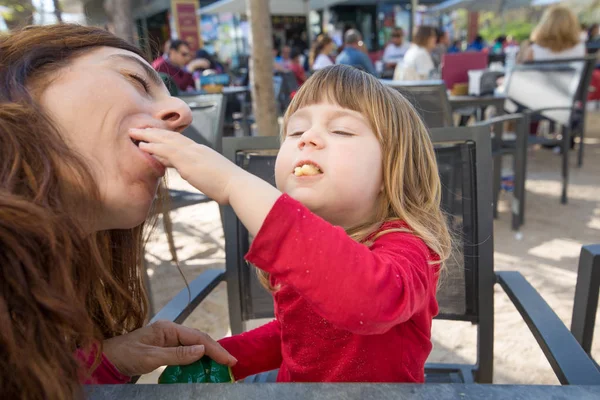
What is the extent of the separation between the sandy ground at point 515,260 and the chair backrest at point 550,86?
856 mm

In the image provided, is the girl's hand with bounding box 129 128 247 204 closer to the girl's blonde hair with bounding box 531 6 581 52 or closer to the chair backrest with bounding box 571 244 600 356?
the chair backrest with bounding box 571 244 600 356

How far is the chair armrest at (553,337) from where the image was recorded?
0.91 meters

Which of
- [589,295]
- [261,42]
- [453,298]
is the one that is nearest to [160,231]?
[261,42]

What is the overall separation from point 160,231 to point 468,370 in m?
3.30

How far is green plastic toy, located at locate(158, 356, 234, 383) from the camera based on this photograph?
0.95 meters

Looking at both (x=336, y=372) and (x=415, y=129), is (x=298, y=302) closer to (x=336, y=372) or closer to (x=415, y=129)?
(x=336, y=372)

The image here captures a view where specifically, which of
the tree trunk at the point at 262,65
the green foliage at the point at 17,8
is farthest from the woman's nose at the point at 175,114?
the tree trunk at the point at 262,65

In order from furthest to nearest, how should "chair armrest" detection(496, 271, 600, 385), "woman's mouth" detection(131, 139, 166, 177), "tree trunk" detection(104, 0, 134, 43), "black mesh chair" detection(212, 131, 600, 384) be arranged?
"tree trunk" detection(104, 0, 134, 43) → "black mesh chair" detection(212, 131, 600, 384) → "chair armrest" detection(496, 271, 600, 385) → "woman's mouth" detection(131, 139, 166, 177)

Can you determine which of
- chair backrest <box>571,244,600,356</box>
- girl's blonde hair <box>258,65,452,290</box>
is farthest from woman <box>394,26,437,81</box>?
girl's blonde hair <box>258,65,452,290</box>

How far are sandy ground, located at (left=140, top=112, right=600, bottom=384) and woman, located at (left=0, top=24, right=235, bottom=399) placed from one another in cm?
114

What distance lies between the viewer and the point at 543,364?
2.21m

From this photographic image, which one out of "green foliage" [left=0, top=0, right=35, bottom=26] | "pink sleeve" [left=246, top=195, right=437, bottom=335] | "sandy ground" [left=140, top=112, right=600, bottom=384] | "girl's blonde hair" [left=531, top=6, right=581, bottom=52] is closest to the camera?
"pink sleeve" [left=246, top=195, right=437, bottom=335]

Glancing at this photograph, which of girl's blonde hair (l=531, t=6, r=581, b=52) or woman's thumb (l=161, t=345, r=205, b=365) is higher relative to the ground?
girl's blonde hair (l=531, t=6, r=581, b=52)

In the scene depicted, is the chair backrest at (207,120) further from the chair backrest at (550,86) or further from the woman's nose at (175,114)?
the chair backrest at (550,86)
